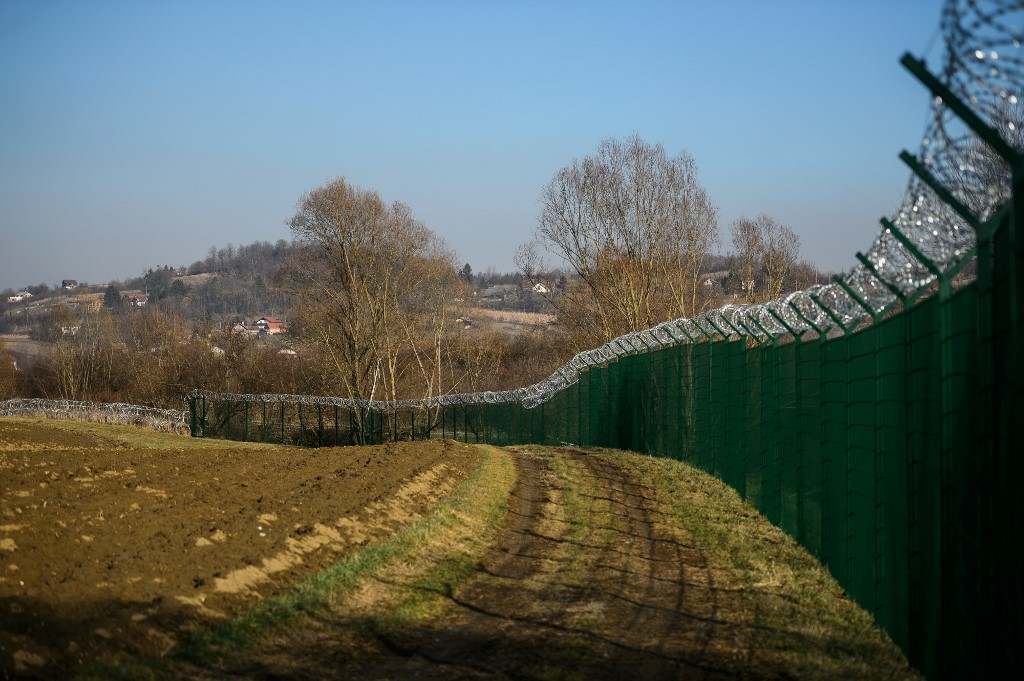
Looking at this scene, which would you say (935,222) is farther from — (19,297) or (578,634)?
(19,297)

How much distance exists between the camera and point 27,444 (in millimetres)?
20969

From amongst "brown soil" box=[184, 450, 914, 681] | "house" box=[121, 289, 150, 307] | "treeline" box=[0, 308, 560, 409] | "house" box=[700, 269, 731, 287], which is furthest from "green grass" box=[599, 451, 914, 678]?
"house" box=[121, 289, 150, 307]

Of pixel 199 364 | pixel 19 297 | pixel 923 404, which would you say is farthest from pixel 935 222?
pixel 19 297

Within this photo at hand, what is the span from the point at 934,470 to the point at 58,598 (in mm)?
4678

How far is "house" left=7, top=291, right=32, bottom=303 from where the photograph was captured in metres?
134

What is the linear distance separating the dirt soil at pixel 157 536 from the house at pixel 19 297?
423ft

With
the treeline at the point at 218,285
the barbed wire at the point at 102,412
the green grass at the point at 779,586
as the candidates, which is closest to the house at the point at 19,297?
the treeline at the point at 218,285

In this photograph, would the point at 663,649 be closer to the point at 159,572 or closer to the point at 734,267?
the point at 159,572

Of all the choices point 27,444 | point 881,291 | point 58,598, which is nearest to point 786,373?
point 881,291

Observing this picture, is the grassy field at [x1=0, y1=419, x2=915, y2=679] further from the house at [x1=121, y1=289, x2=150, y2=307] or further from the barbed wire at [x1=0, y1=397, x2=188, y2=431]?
the house at [x1=121, y1=289, x2=150, y2=307]

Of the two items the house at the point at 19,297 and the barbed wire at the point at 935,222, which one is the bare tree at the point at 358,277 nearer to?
the barbed wire at the point at 935,222

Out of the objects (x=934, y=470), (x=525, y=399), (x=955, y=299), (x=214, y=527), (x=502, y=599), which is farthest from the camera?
(x=525, y=399)

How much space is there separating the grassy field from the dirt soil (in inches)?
0.9

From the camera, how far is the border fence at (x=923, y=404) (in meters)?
4.05
